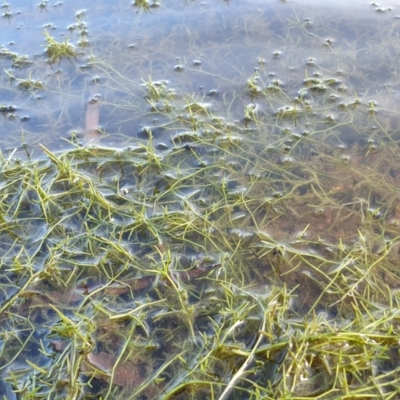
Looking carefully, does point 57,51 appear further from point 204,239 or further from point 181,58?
point 204,239

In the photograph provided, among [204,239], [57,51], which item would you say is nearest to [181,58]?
[57,51]

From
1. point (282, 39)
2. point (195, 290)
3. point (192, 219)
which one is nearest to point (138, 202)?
point (192, 219)

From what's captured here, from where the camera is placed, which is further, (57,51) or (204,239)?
(57,51)

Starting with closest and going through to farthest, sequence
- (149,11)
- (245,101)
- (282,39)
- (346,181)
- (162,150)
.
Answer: (346,181), (162,150), (245,101), (282,39), (149,11)

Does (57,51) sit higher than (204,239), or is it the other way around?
(57,51)

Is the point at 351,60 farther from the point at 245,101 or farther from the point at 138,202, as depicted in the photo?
the point at 138,202

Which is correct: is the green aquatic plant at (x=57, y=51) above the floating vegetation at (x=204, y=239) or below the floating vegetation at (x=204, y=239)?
above

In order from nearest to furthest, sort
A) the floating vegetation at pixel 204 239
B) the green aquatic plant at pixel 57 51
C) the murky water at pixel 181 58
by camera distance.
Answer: the floating vegetation at pixel 204 239 → the murky water at pixel 181 58 → the green aquatic plant at pixel 57 51

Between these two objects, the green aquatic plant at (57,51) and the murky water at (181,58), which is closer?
the murky water at (181,58)
